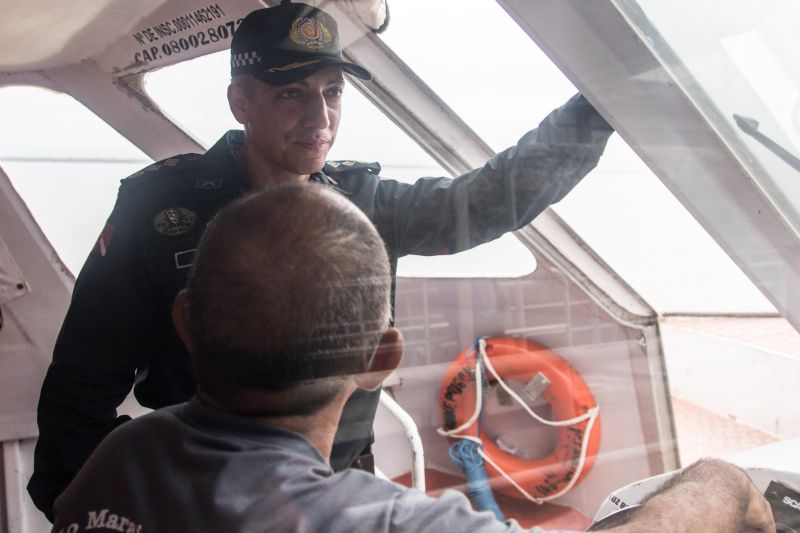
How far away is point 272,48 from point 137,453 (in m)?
0.88

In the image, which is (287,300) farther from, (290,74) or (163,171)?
(163,171)

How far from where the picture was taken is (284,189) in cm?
83

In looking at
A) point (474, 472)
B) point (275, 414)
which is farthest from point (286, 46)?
point (474, 472)

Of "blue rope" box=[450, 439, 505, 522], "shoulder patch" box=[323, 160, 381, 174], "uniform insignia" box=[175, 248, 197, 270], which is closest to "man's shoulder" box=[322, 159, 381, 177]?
"shoulder patch" box=[323, 160, 381, 174]

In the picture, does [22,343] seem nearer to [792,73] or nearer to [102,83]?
[102,83]

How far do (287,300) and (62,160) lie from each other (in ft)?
6.04

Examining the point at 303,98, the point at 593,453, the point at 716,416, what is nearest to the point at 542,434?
the point at 593,453

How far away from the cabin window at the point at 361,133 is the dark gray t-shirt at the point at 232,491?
1.12m

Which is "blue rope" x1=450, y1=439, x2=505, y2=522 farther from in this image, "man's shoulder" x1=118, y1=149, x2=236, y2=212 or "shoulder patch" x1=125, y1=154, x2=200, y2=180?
"shoulder patch" x1=125, y1=154, x2=200, y2=180

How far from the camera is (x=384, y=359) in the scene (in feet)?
2.83

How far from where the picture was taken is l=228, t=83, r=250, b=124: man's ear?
1.51m

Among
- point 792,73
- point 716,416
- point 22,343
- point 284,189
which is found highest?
point 792,73

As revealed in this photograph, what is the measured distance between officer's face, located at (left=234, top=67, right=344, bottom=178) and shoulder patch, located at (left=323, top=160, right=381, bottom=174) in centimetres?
9

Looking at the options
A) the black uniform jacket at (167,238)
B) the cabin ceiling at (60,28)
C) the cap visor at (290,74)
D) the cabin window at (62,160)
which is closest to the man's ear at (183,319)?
the black uniform jacket at (167,238)
